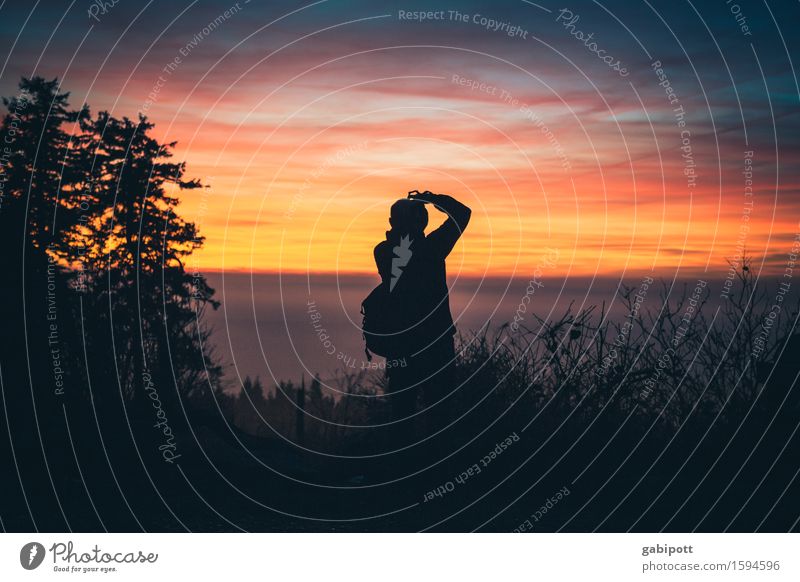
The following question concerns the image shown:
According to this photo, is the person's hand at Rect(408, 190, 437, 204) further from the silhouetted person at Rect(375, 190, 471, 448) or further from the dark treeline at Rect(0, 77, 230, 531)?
the dark treeline at Rect(0, 77, 230, 531)

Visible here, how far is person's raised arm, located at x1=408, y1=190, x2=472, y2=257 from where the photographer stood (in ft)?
40.7

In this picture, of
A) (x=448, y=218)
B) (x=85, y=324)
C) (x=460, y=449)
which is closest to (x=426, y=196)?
(x=448, y=218)

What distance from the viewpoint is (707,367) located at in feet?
46.9

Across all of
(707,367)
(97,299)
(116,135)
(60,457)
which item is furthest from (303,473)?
(116,135)

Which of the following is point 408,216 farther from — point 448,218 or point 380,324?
point 380,324

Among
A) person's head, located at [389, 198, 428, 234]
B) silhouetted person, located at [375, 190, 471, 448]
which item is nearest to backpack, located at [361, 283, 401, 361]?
silhouetted person, located at [375, 190, 471, 448]

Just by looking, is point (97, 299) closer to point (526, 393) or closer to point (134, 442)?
point (134, 442)

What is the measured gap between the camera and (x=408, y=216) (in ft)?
42.1

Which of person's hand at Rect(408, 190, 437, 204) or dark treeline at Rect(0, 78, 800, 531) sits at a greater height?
person's hand at Rect(408, 190, 437, 204)

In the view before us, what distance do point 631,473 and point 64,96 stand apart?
14.4m

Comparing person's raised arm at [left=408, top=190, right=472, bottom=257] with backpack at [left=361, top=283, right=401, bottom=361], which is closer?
person's raised arm at [left=408, top=190, right=472, bottom=257]

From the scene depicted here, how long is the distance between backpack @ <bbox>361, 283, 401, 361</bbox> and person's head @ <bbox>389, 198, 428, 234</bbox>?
3.04 ft

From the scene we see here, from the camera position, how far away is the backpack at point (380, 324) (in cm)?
1311

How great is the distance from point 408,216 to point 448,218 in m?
0.63
